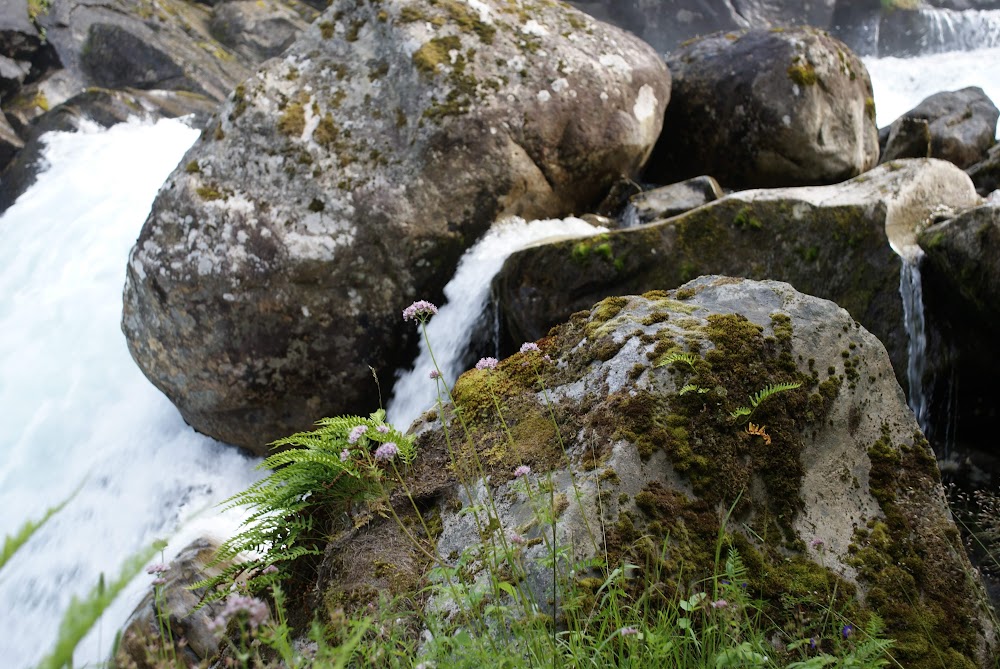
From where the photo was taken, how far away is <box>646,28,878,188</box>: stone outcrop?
797 cm

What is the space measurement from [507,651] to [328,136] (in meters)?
5.76

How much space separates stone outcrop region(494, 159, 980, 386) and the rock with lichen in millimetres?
2097

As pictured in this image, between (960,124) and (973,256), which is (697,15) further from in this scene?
(973,256)

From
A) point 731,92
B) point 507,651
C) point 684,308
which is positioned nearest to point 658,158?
point 731,92

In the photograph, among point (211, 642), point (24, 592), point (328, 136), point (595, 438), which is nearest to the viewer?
point (595, 438)

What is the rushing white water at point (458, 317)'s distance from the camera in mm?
6176

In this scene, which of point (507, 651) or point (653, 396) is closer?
point (507, 651)

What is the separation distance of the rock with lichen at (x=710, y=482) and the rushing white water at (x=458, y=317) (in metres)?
2.70

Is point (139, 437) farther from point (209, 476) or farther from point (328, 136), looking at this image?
point (328, 136)

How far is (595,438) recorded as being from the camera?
2.82 m

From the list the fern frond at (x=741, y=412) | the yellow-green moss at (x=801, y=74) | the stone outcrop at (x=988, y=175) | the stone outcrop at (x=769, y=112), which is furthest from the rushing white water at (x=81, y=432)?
the stone outcrop at (x=988, y=175)

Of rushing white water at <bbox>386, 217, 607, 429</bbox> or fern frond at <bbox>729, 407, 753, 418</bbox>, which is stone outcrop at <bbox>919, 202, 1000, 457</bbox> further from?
fern frond at <bbox>729, 407, 753, 418</bbox>

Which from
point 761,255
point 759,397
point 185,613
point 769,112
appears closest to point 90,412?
point 185,613

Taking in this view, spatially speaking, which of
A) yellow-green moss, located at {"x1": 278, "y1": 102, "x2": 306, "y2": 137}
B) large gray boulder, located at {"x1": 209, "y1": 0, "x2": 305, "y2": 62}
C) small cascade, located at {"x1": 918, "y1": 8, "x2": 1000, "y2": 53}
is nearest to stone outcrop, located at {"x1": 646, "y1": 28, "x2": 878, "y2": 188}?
yellow-green moss, located at {"x1": 278, "y1": 102, "x2": 306, "y2": 137}
